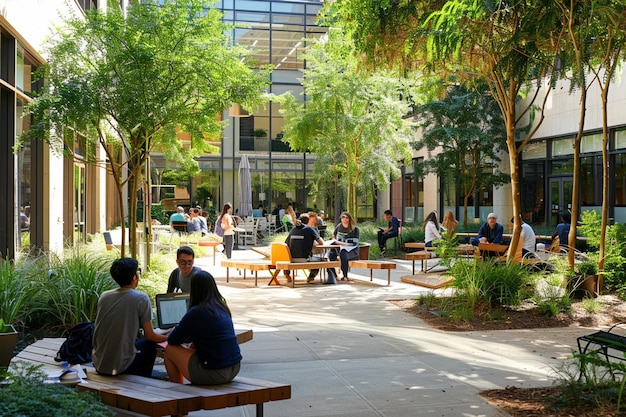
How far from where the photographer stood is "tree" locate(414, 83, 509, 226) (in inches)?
1031

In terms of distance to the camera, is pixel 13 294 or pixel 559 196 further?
pixel 559 196

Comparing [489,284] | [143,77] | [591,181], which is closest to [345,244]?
[489,284]

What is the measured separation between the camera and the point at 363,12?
1180 cm

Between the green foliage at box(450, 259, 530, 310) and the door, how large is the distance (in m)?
13.8

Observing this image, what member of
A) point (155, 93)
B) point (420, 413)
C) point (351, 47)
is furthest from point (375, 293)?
point (420, 413)

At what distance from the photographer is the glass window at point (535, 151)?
83.4 ft

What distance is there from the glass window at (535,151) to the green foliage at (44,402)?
23196mm

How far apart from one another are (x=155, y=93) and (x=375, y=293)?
573cm

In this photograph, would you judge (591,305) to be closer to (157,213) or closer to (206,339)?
(206,339)

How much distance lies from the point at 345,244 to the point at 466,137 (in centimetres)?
1125

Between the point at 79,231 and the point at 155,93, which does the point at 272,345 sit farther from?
the point at 79,231

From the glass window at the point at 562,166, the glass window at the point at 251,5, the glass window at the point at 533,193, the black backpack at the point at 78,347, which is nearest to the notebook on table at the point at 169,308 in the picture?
the black backpack at the point at 78,347

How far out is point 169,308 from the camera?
6.74 metres

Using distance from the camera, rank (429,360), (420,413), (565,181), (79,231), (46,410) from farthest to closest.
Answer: (565,181) → (79,231) → (429,360) → (420,413) → (46,410)
